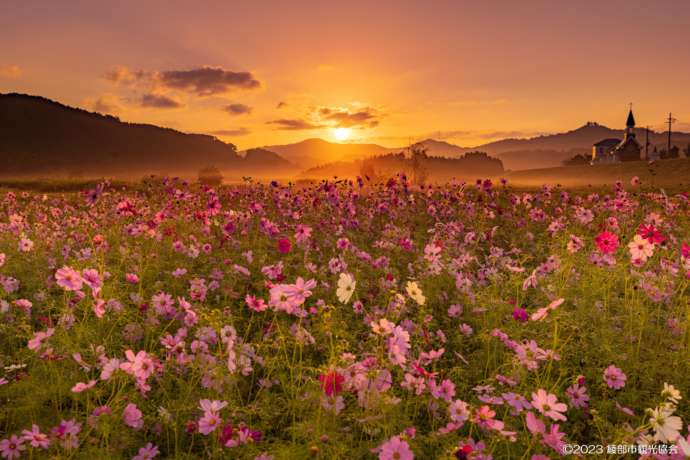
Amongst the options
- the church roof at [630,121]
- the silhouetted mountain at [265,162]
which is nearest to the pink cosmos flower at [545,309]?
the church roof at [630,121]

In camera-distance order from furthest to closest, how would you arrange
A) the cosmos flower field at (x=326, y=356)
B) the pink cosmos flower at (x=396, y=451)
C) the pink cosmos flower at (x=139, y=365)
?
1. the cosmos flower field at (x=326, y=356)
2. the pink cosmos flower at (x=139, y=365)
3. the pink cosmos flower at (x=396, y=451)

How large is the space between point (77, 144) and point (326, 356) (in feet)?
310

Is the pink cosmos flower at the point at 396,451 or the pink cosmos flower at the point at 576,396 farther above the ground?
the pink cosmos flower at the point at 396,451

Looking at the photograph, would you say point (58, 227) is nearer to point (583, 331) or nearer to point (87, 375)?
point (87, 375)

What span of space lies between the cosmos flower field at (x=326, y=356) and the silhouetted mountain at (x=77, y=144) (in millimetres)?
64925

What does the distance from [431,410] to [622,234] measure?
6.94 m

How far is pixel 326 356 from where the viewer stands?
4.07m

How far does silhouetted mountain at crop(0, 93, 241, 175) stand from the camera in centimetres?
7638

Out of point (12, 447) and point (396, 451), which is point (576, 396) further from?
point (12, 447)

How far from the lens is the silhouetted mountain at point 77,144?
251 feet

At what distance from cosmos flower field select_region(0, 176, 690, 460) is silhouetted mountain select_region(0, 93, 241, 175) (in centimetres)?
6493

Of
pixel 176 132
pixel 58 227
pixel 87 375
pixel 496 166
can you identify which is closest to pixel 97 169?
pixel 176 132

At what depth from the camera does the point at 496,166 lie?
124500mm

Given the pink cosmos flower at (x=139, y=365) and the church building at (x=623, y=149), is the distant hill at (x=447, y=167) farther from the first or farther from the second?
the pink cosmos flower at (x=139, y=365)
